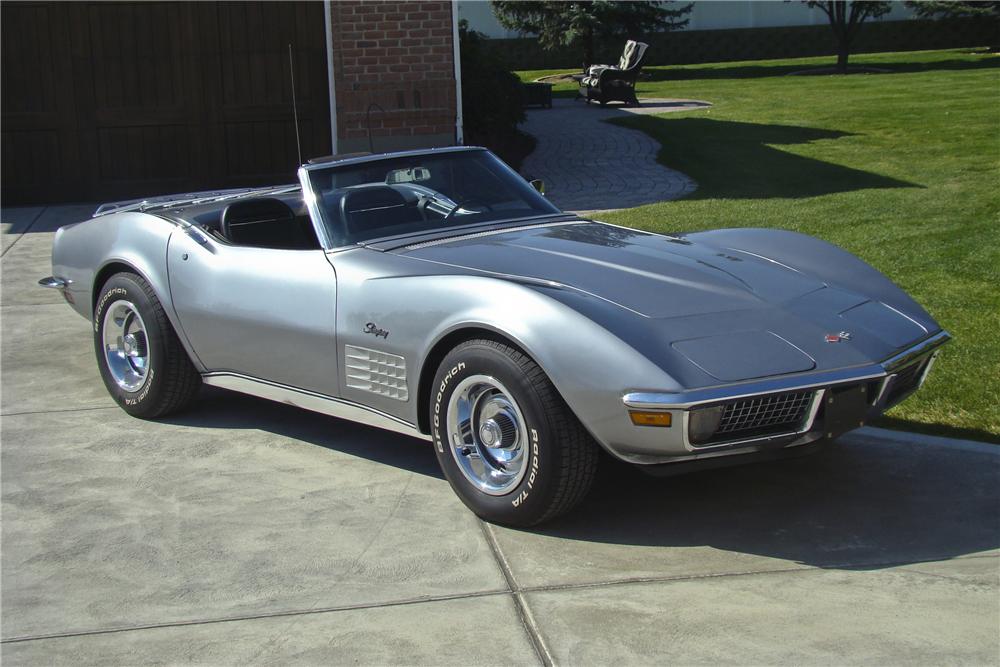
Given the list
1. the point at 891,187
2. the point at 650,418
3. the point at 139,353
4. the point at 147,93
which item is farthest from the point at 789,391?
the point at 147,93

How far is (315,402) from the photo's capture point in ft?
16.6

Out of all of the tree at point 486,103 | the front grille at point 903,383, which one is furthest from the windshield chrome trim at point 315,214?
the tree at point 486,103

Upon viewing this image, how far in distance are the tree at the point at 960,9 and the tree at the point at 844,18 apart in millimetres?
1188

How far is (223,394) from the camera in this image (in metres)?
6.38

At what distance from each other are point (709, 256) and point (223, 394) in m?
2.84

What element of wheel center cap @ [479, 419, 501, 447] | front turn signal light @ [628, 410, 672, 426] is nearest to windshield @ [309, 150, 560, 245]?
wheel center cap @ [479, 419, 501, 447]

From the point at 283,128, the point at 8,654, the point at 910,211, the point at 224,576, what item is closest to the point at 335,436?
the point at 224,576

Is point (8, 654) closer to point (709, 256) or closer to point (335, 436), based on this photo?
point (335, 436)

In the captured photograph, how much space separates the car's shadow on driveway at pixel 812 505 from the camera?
4.16 m

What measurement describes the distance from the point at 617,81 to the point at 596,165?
9.36 metres

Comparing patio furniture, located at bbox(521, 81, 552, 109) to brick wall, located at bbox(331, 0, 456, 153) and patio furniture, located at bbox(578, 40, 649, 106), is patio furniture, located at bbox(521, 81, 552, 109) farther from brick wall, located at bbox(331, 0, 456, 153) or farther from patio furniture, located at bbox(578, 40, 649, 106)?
brick wall, located at bbox(331, 0, 456, 153)

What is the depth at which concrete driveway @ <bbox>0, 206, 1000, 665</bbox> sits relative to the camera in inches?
137

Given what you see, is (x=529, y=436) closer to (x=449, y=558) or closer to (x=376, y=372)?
(x=449, y=558)

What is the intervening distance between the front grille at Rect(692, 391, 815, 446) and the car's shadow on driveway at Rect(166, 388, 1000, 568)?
0.44 metres
